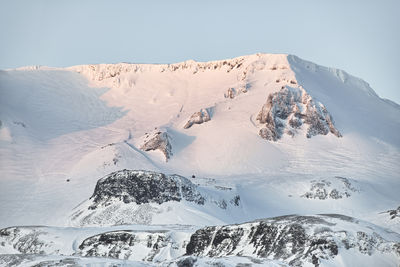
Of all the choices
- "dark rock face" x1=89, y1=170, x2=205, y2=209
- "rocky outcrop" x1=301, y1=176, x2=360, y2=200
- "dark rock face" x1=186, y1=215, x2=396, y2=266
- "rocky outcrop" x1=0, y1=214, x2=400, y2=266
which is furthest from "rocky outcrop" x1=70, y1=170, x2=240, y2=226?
"dark rock face" x1=186, y1=215, x2=396, y2=266

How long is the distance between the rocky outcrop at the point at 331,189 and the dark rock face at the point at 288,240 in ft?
235

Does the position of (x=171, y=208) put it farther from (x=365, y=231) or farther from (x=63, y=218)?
(x=365, y=231)

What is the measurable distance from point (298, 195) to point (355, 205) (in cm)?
1566

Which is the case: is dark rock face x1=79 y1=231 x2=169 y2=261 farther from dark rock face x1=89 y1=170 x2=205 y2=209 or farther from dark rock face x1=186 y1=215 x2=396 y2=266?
dark rock face x1=89 y1=170 x2=205 y2=209

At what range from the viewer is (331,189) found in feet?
577

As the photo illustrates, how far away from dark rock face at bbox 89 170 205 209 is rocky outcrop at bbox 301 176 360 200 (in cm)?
3632

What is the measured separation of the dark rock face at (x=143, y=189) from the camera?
154m

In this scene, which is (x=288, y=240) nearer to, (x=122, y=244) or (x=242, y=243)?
(x=242, y=243)

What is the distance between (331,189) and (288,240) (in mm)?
84105

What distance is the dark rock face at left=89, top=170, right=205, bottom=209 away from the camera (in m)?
154

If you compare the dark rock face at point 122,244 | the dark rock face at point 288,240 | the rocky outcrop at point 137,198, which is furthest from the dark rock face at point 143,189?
the dark rock face at point 288,240

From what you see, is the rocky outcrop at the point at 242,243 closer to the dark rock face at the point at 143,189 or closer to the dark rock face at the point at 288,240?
the dark rock face at the point at 288,240

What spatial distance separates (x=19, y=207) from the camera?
559 feet

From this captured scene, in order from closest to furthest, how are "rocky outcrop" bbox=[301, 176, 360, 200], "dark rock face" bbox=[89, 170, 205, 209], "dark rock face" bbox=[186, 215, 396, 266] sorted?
"dark rock face" bbox=[186, 215, 396, 266], "dark rock face" bbox=[89, 170, 205, 209], "rocky outcrop" bbox=[301, 176, 360, 200]
